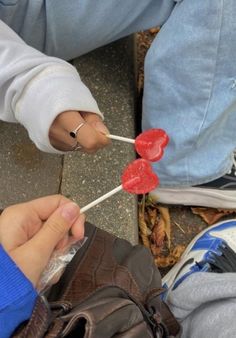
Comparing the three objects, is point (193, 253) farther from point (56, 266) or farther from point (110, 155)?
point (56, 266)

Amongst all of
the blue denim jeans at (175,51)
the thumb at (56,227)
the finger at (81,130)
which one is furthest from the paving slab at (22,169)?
the thumb at (56,227)

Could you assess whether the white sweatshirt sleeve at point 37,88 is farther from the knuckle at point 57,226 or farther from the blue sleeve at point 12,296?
the blue sleeve at point 12,296

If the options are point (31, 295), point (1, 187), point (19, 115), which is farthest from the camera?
point (1, 187)

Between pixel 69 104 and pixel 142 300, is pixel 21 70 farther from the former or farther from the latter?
pixel 142 300

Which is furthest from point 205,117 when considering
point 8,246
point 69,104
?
point 8,246

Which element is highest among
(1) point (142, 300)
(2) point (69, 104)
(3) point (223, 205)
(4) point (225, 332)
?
(2) point (69, 104)

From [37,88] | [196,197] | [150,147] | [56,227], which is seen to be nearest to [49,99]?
[37,88]
